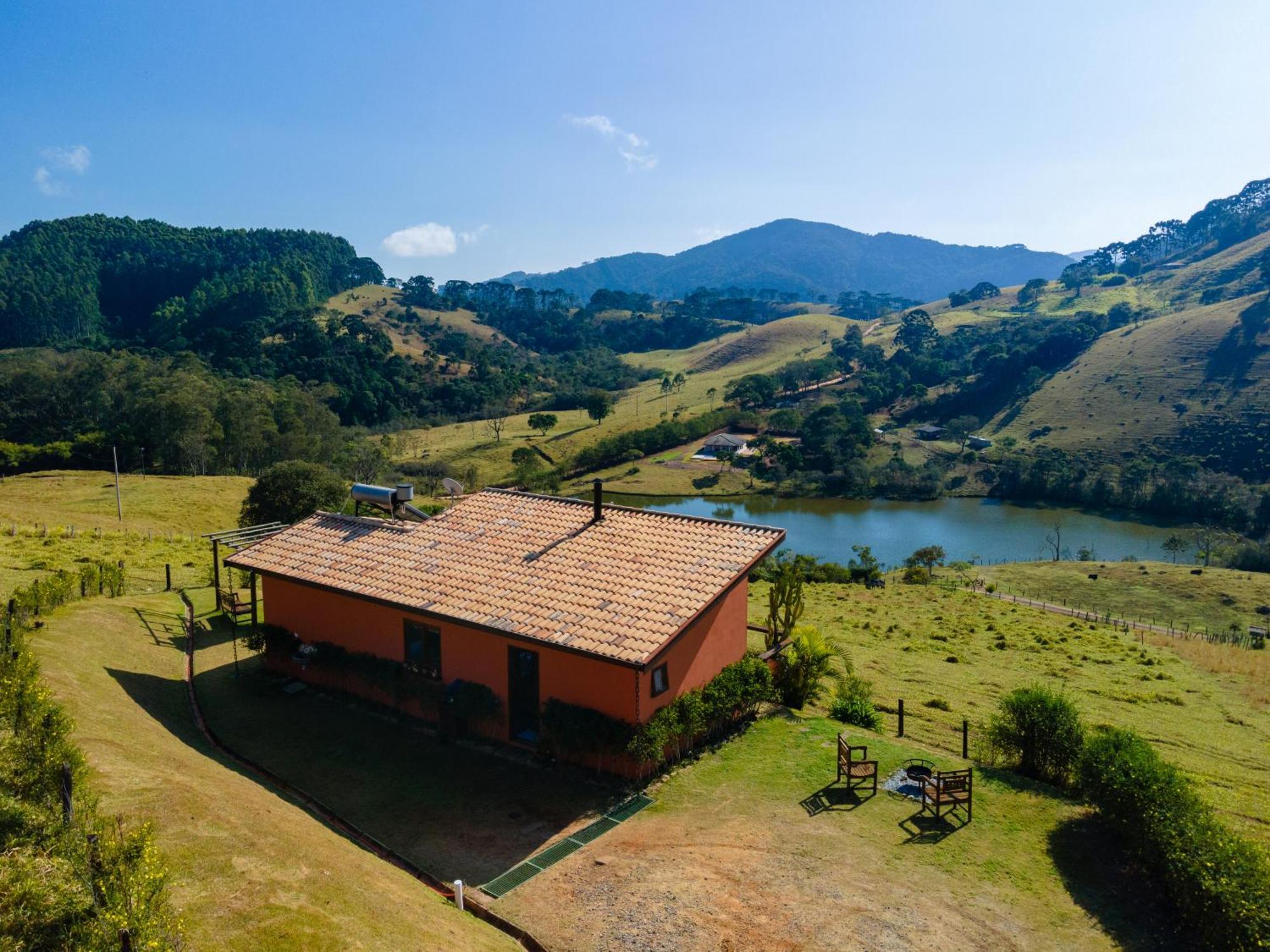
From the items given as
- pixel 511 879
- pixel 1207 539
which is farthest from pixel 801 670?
pixel 1207 539

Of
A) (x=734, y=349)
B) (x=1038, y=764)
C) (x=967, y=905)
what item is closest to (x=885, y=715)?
(x=1038, y=764)

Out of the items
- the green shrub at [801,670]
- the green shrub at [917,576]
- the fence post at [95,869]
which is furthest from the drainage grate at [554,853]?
the green shrub at [917,576]

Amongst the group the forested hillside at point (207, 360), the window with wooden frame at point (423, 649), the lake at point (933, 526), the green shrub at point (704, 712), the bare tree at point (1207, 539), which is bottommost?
the lake at point (933, 526)

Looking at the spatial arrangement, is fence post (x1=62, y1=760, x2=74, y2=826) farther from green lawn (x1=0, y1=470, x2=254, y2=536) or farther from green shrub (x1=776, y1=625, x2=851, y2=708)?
green lawn (x1=0, y1=470, x2=254, y2=536)

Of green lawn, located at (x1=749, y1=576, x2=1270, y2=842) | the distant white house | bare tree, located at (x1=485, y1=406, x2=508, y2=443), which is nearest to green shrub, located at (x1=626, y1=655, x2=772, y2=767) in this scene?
green lawn, located at (x1=749, y1=576, x2=1270, y2=842)

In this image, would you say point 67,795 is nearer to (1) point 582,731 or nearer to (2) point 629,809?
(1) point 582,731

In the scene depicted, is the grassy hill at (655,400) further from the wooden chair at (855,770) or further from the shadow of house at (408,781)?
the wooden chair at (855,770)
